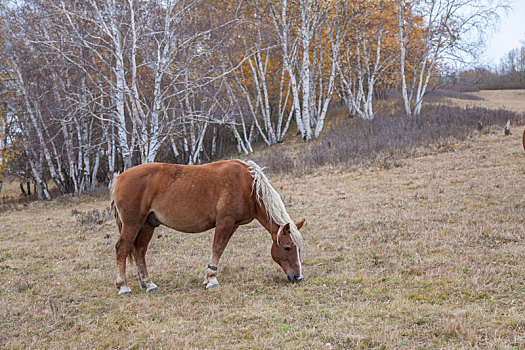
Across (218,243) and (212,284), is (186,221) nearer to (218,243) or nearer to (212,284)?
(218,243)

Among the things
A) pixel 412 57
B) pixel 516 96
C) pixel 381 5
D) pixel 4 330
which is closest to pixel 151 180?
pixel 4 330

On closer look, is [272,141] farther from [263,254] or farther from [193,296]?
[193,296]

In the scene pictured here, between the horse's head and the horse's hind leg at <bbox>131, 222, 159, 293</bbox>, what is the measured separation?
1786mm

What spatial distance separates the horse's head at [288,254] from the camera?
5.68 metres

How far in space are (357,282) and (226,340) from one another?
210cm

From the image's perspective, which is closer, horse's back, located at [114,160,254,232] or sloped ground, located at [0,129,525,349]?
sloped ground, located at [0,129,525,349]

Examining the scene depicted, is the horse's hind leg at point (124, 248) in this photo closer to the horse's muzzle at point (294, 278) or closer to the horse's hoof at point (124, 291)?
the horse's hoof at point (124, 291)

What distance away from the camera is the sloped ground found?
13.2 ft

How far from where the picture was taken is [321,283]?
18.1 feet

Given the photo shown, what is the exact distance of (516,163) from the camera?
40.5 feet

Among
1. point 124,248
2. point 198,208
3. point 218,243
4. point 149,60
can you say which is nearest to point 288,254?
point 218,243

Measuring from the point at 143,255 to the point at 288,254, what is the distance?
6.91ft

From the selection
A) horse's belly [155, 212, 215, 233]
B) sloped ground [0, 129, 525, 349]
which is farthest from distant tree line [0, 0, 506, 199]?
horse's belly [155, 212, 215, 233]

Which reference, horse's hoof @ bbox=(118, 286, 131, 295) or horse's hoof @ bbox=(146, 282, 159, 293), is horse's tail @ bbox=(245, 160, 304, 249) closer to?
horse's hoof @ bbox=(146, 282, 159, 293)
